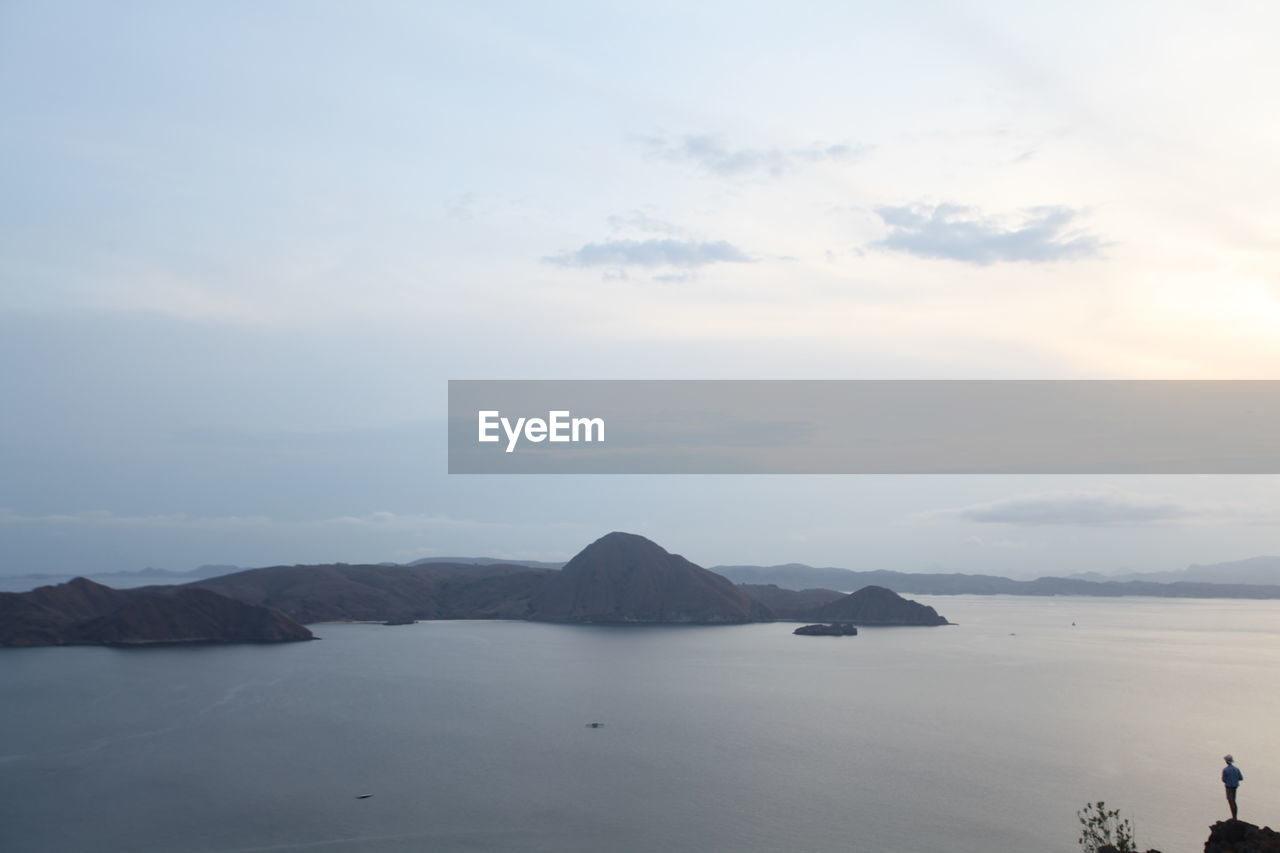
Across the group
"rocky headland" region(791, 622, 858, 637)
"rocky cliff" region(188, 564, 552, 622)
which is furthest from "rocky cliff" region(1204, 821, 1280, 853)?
"rocky cliff" region(188, 564, 552, 622)

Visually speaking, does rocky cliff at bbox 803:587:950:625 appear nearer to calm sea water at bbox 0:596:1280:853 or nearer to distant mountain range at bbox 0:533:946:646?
distant mountain range at bbox 0:533:946:646

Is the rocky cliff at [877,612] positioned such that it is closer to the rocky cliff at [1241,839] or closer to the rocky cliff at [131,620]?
the rocky cliff at [131,620]

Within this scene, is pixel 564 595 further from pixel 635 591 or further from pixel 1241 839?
pixel 1241 839

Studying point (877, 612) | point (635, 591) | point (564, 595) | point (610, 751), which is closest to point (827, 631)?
point (877, 612)

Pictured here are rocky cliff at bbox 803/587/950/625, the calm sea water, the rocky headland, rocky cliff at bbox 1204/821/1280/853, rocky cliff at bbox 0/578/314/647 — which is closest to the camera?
rocky cliff at bbox 1204/821/1280/853

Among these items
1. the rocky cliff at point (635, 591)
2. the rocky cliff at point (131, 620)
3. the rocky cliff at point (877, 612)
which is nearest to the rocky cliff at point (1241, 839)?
the rocky cliff at point (131, 620)
